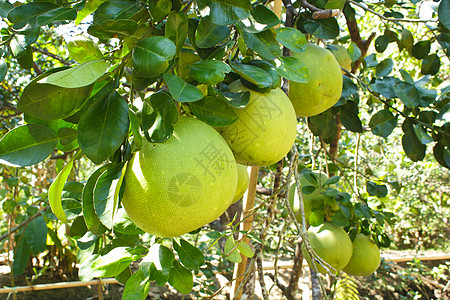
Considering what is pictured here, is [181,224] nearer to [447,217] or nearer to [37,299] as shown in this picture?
[37,299]

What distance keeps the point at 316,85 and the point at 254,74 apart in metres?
0.44

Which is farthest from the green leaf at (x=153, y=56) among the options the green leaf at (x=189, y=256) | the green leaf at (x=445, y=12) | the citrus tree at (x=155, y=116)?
the green leaf at (x=445, y=12)

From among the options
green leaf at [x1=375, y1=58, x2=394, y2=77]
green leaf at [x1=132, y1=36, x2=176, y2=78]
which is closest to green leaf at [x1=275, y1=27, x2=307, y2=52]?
green leaf at [x1=132, y1=36, x2=176, y2=78]

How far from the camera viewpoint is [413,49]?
1629mm

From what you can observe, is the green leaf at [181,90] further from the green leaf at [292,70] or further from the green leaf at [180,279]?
the green leaf at [180,279]

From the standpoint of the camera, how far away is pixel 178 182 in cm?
66

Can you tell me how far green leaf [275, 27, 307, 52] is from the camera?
83 cm

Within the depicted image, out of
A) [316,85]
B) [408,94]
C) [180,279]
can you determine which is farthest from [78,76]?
[408,94]

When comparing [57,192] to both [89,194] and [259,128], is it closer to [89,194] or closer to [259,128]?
[89,194]

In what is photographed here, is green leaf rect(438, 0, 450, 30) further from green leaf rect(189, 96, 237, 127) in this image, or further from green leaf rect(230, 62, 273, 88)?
green leaf rect(189, 96, 237, 127)

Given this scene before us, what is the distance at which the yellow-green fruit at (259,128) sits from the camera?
0.84m

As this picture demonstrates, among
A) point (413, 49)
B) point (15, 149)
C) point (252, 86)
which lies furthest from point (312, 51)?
point (15, 149)

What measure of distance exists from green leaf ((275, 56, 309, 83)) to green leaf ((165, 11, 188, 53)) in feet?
0.86

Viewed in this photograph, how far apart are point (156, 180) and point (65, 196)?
24.0 inches
